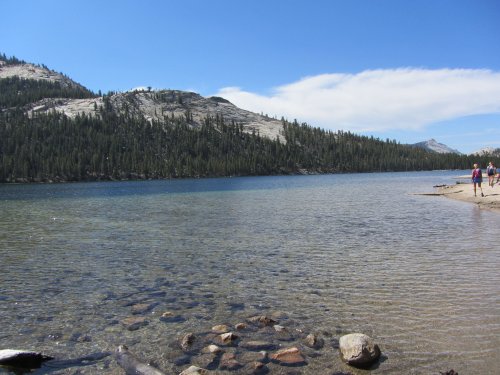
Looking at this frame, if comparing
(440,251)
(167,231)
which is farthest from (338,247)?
(167,231)

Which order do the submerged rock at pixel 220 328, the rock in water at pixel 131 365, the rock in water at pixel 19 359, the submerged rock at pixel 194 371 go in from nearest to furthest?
the submerged rock at pixel 194 371, the rock in water at pixel 131 365, the rock in water at pixel 19 359, the submerged rock at pixel 220 328

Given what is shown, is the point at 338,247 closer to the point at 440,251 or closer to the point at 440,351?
the point at 440,251

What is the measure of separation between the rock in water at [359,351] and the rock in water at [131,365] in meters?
4.24

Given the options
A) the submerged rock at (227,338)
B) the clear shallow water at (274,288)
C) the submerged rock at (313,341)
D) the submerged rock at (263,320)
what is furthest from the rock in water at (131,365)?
the submerged rock at (313,341)

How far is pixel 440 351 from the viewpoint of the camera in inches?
367

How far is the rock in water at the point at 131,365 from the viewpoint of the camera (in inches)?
340

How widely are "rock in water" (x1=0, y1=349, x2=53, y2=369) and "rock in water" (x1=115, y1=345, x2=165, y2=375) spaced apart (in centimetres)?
182

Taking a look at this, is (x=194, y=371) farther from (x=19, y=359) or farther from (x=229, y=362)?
(x=19, y=359)

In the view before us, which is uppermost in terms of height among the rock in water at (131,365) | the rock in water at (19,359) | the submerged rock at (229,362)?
the rock in water at (19,359)

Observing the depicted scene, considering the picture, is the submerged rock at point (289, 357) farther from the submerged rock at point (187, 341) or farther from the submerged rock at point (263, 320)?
the submerged rock at point (187, 341)

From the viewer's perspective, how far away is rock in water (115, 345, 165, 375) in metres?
8.62

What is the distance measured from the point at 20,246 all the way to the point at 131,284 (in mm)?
13420

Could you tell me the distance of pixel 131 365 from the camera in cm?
906

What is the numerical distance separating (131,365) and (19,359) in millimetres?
2622
